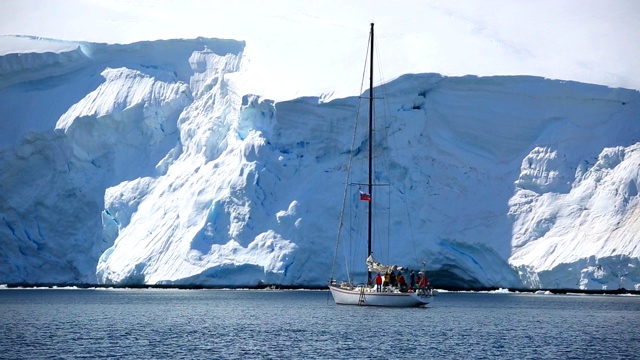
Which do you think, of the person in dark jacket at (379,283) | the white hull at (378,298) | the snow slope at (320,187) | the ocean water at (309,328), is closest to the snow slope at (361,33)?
the snow slope at (320,187)

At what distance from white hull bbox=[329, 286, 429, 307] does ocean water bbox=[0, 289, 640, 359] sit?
0.26m

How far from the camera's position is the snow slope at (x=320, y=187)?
3862 centimetres

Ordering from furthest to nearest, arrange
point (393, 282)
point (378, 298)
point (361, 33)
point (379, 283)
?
point (361, 33) < point (393, 282) < point (379, 283) < point (378, 298)

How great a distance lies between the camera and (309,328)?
1091 inches

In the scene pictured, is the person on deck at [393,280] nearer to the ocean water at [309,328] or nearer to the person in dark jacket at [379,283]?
the person in dark jacket at [379,283]

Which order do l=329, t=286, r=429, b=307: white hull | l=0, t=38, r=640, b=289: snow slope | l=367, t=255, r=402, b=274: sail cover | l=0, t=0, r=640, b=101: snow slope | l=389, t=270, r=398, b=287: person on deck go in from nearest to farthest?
l=329, t=286, r=429, b=307: white hull
l=367, t=255, r=402, b=274: sail cover
l=389, t=270, r=398, b=287: person on deck
l=0, t=38, r=640, b=289: snow slope
l=0, t=0, r=640, b=101: snow slope

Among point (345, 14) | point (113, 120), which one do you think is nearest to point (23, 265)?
point (113, 120)

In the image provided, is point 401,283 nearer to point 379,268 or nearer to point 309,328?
point 379,268

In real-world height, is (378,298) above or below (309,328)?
above

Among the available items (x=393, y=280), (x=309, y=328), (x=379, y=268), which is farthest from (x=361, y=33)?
(x=309, y=328)

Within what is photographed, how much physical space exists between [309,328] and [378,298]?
6293 millimetres

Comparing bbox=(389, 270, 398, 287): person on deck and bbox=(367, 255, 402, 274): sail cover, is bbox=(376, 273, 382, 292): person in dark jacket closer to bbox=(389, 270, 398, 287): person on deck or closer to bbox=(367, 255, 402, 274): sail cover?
bbox=(367, 255, 402, 274): sail cover

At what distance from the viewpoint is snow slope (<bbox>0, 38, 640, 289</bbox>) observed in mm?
38625

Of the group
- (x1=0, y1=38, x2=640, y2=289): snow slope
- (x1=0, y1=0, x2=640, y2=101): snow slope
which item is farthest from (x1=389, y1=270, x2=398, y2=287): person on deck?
(x1=0, y1=0, x2=640, y2=101): snow slope
